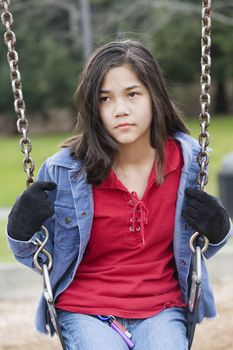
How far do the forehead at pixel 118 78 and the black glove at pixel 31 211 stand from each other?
42 cm

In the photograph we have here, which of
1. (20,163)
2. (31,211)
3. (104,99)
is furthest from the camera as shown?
(20,163)

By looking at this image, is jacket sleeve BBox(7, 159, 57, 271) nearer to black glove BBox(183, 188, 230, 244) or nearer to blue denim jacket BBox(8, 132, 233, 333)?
blue denim jacket BBox(8, 132, 233, 333)

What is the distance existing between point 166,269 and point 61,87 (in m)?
27.0

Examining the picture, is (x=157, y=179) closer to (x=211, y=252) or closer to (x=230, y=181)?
(x=211, y=252)

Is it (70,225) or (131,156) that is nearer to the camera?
(70,225)

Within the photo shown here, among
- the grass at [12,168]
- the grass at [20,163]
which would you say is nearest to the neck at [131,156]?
the grass at [20,163]

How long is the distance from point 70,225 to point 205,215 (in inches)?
19.8

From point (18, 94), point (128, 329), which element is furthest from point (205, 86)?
point (128, 329)

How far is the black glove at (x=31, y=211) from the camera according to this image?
2869mm

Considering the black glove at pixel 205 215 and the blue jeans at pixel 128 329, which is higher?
the black glove at pixel 205 215

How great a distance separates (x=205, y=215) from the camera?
9.73 ft

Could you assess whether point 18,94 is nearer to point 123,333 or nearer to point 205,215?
point 205,215

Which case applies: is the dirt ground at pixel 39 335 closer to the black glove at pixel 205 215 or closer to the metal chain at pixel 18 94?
the black glove at pixel 205 215

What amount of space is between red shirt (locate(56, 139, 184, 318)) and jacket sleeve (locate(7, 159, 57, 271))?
0.16m
